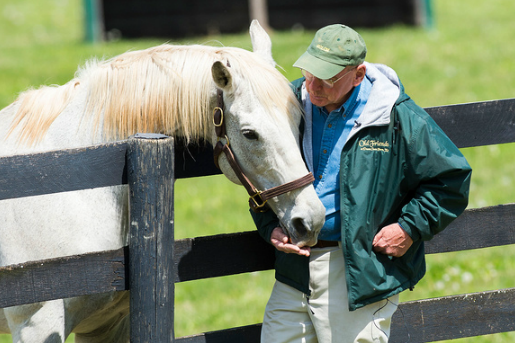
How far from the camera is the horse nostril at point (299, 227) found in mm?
2576

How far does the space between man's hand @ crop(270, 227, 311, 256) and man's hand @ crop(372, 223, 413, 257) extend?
1.03 feet

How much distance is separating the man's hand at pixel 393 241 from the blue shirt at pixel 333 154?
181mm

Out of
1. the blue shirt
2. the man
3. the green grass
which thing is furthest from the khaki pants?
the green grass

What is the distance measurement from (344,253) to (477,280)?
3.36 m

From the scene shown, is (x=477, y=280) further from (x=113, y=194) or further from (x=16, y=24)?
(x=16, y=24)

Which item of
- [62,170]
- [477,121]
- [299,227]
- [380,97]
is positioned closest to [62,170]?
[62,170]

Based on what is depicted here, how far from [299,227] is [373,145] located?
1.55 feet

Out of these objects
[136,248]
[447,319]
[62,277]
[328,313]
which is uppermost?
[136,248]

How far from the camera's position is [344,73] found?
103 inches

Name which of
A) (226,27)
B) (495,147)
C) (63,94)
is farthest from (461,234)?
(226,27)

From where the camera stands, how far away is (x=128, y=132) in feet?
9.26

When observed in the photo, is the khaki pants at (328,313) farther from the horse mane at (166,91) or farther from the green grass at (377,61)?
the green grass at (377,61)

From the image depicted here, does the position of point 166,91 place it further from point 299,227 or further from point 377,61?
point 377,61

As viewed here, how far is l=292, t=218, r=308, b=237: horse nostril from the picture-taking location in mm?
2576
